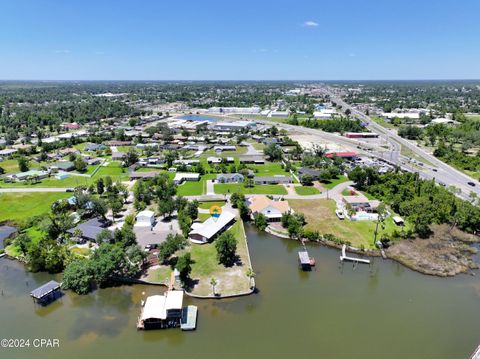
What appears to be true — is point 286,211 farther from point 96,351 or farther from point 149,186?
point 96,351

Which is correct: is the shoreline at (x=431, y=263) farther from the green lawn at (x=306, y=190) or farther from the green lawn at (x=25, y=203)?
the green lawn at (x=25, y=203)

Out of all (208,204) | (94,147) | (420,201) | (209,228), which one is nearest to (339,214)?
(420,201)

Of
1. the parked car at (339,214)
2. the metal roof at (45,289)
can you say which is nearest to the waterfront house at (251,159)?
the parked car at (339,214)

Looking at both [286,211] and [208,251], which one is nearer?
[208,251]

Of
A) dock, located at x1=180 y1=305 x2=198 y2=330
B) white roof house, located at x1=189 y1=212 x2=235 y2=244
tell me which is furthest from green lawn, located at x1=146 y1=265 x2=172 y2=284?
white roof house, located at x1=189 y1=212 x2=235 y2=244

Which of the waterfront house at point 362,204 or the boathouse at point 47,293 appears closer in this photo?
the boathouse at point 47,293

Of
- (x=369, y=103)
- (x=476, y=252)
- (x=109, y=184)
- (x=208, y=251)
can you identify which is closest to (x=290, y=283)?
(x=208, y=251)

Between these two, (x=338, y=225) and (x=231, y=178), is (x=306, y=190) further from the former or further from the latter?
(x=231, y=178)
